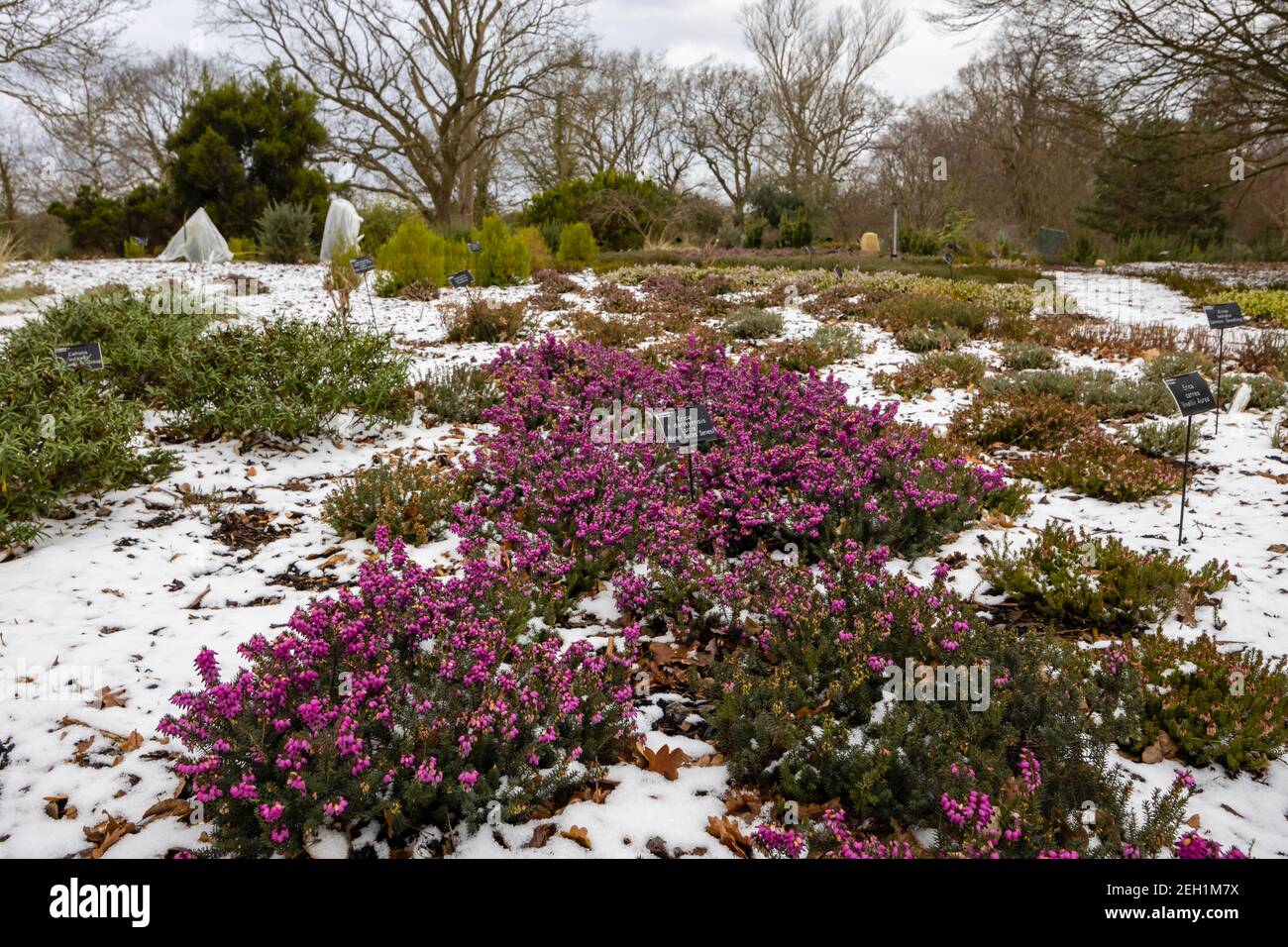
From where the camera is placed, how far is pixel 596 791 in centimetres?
233

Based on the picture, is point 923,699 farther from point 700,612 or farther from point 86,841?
point 86,841

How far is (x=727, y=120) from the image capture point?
35469 mm

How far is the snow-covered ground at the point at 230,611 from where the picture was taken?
2.19m

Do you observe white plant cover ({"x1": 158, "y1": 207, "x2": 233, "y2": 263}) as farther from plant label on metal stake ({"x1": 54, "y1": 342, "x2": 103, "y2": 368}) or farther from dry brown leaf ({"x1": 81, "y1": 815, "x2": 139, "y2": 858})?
dry brown leaf ({"x1": 81, "y1": 815, "x2": 139, "y2": 858})

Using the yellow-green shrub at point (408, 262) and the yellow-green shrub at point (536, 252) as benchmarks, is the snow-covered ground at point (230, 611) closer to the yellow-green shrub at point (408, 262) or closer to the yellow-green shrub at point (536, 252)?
the yellow-green shrub at point (408, 262)

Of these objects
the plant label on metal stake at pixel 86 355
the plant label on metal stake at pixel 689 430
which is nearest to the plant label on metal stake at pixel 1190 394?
the plant label on metal stake at pixel 689 430

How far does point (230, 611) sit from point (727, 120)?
37.6m

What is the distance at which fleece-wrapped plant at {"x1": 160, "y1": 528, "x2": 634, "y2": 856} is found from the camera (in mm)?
2023

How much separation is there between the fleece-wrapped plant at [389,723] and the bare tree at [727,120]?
116 ft

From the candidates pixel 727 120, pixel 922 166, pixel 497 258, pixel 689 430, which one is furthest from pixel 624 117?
pixel 689 430

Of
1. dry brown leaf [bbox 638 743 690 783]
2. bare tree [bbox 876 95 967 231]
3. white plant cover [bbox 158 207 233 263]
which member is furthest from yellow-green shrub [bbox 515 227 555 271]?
dry brown leaf [bbox 638 743 690 783]

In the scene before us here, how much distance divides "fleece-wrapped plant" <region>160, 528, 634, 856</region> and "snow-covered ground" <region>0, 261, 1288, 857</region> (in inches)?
7.0

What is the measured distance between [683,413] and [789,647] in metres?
1.87
